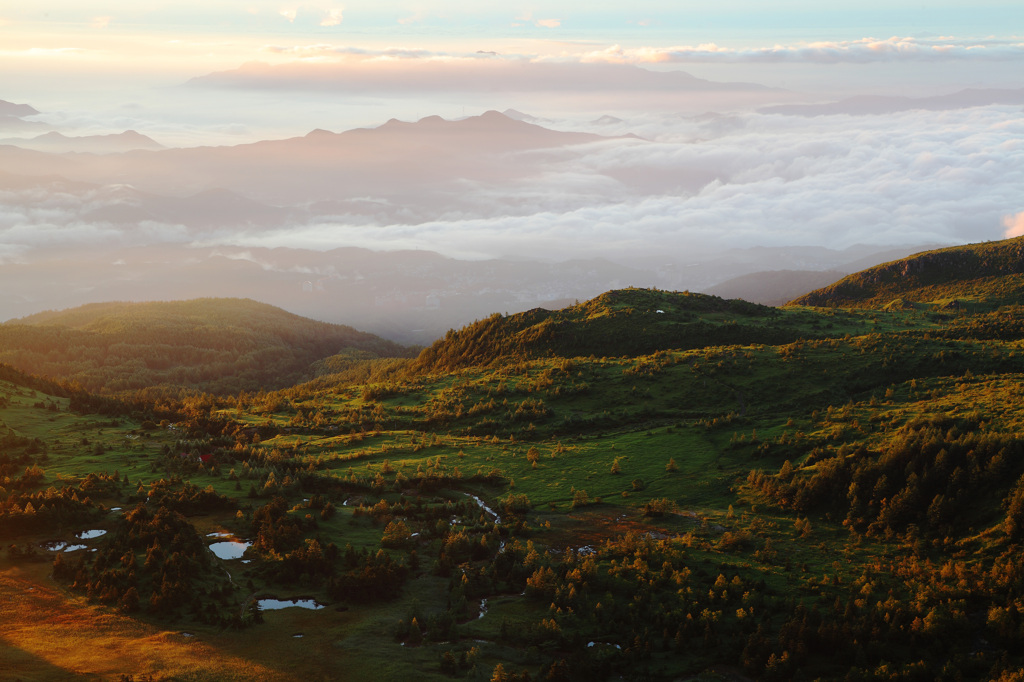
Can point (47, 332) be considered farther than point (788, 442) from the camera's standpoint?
Yes

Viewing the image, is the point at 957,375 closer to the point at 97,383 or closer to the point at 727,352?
the point at 727,352

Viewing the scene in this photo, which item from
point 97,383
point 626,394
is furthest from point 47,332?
point 626,394

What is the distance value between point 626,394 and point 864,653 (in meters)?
53.2

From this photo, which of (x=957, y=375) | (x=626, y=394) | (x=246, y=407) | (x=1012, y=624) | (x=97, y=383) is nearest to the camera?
(x=1012, y=624)

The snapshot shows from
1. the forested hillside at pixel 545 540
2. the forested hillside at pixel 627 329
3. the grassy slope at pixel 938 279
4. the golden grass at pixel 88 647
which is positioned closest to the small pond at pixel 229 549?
the forested hillside at pixel 545 540

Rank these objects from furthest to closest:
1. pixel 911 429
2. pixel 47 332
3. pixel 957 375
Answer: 1. pixel 47 332
2. pixel 957 375
3. pixel 911 429

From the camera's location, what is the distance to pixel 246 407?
104 meters

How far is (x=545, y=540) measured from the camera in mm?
44125

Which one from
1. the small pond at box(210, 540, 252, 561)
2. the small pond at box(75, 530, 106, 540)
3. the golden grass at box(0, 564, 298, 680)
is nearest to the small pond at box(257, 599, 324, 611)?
the golden grass at box(0, 564, 298, 680)

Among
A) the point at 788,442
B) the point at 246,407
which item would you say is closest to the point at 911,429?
the point at 788,442

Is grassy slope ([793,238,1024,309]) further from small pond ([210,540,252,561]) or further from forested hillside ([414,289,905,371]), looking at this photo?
small pond ([210,540,252,561])

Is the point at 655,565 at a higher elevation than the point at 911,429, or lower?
lower

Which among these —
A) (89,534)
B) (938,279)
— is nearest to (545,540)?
(89,534)

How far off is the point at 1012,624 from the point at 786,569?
1086cm
